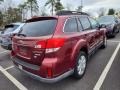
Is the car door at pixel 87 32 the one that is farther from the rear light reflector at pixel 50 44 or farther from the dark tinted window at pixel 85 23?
the rear light reflector at pixel 50 44

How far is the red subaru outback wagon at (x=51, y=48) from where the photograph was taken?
409cm

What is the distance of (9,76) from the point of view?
565cm

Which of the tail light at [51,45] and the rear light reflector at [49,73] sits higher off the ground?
the tail light at [51,45]

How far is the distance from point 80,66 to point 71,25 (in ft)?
3.72

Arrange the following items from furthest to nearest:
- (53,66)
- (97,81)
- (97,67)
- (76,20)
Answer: (97,67) → (76,20) → (97,81) → (53,66)

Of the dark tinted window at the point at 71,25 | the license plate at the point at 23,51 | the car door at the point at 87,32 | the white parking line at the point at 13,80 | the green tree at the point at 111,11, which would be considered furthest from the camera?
the green tree at the point at 111,11

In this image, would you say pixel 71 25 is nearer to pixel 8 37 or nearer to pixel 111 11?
pixel 8 37

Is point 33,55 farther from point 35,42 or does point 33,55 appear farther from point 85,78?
point 85,78

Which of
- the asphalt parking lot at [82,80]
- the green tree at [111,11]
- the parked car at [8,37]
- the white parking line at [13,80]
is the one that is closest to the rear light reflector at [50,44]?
the asphalt parking lot at [82,80]

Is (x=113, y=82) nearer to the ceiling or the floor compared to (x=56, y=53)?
nearer to the floor

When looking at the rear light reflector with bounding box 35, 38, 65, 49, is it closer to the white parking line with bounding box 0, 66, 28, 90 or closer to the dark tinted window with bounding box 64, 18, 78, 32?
the dark tinted window with bounding box 64, 18, 78, 32

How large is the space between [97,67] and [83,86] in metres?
1.60

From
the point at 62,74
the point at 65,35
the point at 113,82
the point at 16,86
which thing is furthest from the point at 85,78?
the point at 16,86

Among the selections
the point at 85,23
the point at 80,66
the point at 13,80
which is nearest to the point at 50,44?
the point at 80,66
